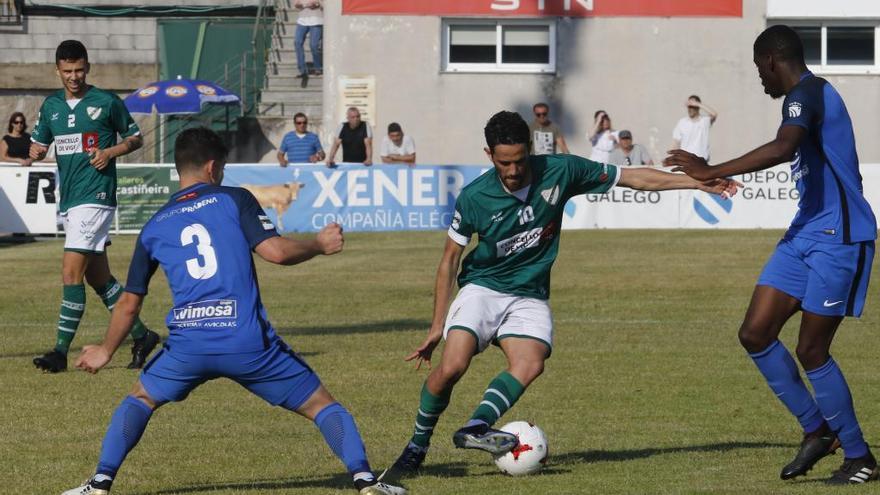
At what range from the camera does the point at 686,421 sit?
941 cm

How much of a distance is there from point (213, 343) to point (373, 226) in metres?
17.9

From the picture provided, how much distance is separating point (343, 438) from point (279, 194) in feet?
58.5

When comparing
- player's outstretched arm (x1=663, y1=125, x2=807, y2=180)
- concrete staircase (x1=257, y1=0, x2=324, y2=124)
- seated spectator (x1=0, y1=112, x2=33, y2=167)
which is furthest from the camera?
concrete staircase (x1=257, y1=0, x2=324, y2=124)

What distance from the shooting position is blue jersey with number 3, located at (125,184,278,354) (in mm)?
6688

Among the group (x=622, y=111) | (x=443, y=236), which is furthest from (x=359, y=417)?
(x=622, y=111)

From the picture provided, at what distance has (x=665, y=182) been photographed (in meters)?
7.87

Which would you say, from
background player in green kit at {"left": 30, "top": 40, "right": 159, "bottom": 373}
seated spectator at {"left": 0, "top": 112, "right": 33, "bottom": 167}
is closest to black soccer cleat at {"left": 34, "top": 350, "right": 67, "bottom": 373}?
background player in green kit at {"left": 30, "top": 40, "right": 159, "bottom": 373}

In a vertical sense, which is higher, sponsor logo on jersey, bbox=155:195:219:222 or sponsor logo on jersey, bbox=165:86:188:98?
sponsor logo on jersey, bbox=165:86:188:98

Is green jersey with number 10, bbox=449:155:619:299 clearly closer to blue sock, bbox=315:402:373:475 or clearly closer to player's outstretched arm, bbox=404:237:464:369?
player's outstretched arm, bbox=404:237:464:369

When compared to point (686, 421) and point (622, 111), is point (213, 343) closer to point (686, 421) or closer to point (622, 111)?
point (686, 421)

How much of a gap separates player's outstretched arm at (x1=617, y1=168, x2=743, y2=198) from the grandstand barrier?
53.3 ft

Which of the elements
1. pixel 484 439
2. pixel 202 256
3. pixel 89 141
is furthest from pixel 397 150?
pixel 202 256

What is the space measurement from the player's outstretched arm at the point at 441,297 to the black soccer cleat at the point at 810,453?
175cm

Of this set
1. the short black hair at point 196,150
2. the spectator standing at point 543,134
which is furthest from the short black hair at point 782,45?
the spectator standing at point 543,134
